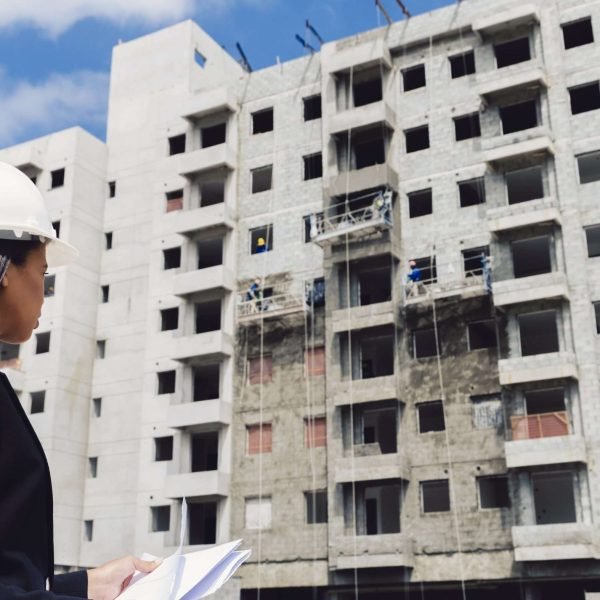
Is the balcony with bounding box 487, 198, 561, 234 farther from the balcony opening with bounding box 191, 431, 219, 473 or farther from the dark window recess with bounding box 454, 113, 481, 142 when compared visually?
the balcony opening with bounding box 191, 431, 219, 473

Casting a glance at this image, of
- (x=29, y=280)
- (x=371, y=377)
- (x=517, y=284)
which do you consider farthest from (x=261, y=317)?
(x=29, y=280)

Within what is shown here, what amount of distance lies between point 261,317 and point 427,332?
21.8ft

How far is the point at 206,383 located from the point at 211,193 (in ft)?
27.5

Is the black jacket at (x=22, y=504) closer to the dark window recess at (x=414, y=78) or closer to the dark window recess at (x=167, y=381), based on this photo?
the dark window recess at (x=414, y=78)

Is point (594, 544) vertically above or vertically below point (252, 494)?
below

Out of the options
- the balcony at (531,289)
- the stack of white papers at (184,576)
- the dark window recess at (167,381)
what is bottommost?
the stack of white papers at (184,576)

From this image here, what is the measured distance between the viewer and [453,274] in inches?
1278

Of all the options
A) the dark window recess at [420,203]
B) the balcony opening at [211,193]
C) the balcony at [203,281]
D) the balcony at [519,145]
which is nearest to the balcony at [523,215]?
the balcony at [519,145]

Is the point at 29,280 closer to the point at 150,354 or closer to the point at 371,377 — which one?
the point at 371,377

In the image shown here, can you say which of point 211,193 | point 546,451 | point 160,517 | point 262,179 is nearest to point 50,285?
point 211,193

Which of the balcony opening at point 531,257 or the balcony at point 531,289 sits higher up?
the balcony opening at point 531,257

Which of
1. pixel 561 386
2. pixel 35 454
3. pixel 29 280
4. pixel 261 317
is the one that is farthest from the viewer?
pixel 261 317

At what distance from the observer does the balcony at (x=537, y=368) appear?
1137 inches

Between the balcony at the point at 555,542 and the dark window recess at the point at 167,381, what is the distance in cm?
1596
